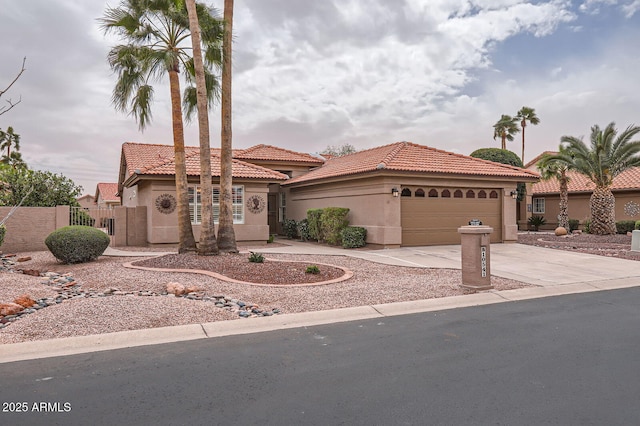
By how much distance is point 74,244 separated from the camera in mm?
12578

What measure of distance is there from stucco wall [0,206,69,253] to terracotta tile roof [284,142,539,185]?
10954 mm

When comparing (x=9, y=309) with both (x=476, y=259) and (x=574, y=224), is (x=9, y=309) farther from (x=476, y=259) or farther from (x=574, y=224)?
(x=574, y=224)

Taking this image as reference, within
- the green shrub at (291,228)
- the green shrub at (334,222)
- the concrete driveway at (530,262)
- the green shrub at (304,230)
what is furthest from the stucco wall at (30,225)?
the green shrub at (291,228)

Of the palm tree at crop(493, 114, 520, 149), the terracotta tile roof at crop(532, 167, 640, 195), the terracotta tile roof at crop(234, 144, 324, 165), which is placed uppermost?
the palm tree at crop(493, 114, 520, 149)

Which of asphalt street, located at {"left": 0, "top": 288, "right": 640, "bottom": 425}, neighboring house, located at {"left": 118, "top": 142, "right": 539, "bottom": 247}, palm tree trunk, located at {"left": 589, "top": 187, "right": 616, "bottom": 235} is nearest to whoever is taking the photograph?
asphalt street, located at {"left": 0, "top": 288, "right": 640, "bottom": 425}

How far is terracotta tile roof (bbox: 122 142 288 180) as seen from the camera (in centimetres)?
1842

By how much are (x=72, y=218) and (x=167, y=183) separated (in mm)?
4192

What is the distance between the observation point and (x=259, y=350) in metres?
5.44

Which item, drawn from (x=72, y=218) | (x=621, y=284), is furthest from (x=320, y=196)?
(x=621, y=284)

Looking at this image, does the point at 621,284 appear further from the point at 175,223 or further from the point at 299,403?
the point at 175,223

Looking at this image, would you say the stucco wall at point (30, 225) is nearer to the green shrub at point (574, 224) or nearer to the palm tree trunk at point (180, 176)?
the palm tree trunk at point (180, 176)

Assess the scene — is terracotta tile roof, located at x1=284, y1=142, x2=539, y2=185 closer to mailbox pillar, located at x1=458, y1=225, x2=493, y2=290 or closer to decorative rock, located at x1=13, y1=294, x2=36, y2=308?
mailbox pillar, located at x1=458, y1=225, x2=493, y2=290

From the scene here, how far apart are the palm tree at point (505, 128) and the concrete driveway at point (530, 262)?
3576 cm

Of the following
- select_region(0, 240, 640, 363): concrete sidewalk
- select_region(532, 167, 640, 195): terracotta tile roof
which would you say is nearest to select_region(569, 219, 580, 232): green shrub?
select_region(532, 167, 640, 195): terracotta tile roof
